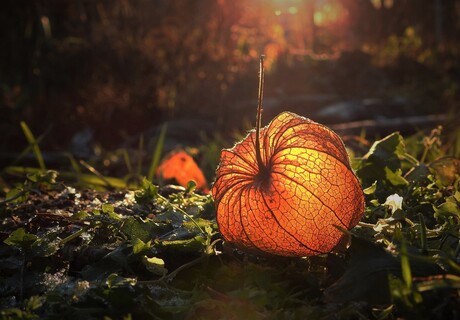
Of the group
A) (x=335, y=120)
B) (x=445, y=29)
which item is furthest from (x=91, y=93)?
(x=445, y=29)

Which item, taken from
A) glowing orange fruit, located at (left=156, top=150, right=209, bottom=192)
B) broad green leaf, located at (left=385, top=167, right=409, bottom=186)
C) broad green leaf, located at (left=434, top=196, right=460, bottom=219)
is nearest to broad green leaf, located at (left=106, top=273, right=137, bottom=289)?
broad green leaf, located at (left=434, top=196, right=460, bottom=219)

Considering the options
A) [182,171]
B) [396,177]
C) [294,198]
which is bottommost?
[182,171]

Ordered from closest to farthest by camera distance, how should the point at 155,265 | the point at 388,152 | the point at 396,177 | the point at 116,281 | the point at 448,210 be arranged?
the point at 116,281 < the point at 155,265 < the point at 448,210 < the point at 396,177 < the point at 388,152

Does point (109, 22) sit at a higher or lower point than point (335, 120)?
higher

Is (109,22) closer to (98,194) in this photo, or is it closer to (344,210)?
(98,194)

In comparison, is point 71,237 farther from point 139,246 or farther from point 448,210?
point 448,210

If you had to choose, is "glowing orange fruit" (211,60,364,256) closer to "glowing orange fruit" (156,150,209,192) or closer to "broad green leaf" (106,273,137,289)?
"broad green leaf" (106,273,137,289)

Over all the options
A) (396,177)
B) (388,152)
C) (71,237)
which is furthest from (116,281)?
(388,152)

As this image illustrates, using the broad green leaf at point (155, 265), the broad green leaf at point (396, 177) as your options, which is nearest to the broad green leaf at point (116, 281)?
the broad green leaf at point (155, 265)

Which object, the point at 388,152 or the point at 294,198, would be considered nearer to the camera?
the point at 294,198
